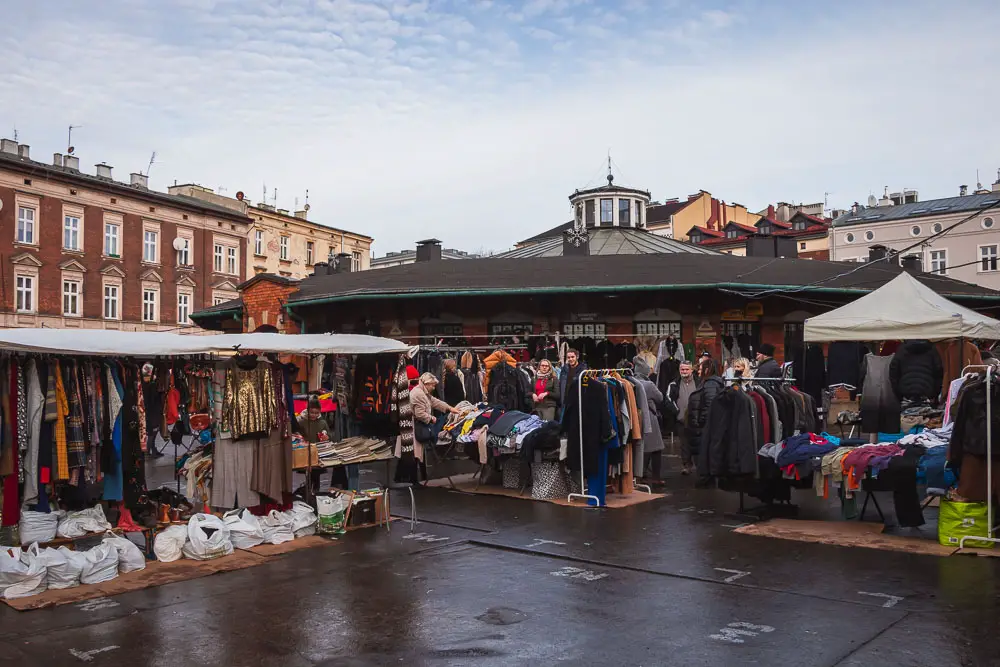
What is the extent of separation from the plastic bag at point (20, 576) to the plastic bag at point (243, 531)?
1911mm

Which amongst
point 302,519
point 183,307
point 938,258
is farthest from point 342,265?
point 938,258

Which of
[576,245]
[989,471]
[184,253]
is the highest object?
[184,253]

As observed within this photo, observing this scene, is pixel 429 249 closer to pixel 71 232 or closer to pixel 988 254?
pixel 71 232

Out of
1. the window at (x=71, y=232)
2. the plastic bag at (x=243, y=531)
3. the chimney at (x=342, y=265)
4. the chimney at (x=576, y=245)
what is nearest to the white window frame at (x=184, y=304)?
the window at (x=71, y=232)

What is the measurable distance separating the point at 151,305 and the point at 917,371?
44823mm

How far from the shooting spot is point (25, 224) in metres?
41.1

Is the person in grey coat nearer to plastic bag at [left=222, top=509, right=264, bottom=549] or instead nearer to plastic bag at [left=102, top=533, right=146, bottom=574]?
plastic bag at [left=222, top=509, right=264, bottom=549]

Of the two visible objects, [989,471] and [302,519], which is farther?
[302,519]

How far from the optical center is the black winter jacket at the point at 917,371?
10922 millimetres

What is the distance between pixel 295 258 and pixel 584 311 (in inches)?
1614

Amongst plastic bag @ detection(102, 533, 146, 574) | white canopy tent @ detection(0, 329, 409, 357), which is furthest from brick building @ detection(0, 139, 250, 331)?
plastic bag @ detection(102, 533, 146, 574)

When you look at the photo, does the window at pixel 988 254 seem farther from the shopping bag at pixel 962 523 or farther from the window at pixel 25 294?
the window at pixel 25 294

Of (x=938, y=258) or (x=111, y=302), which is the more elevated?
(x=938, y=258)

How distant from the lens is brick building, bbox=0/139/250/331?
133 ft
